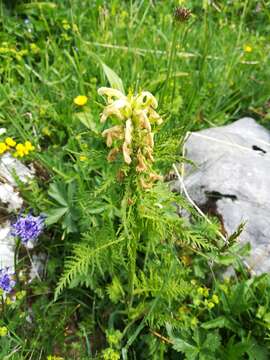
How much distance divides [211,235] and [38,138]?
1249mm

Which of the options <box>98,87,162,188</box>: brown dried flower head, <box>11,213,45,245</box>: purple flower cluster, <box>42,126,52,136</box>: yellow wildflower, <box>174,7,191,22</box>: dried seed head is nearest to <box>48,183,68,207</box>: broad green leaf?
<box>11,213,45,245</box>: purple flower cluster

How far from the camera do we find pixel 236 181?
2.65 meters

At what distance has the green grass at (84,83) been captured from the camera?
91.9 inches

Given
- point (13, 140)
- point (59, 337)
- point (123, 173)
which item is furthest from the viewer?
point (13, 140)

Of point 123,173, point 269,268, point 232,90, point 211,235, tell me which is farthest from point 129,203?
point 232,90

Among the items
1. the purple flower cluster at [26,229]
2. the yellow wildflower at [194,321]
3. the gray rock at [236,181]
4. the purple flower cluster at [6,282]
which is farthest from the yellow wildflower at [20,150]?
the yellow wildflower at [194,321]

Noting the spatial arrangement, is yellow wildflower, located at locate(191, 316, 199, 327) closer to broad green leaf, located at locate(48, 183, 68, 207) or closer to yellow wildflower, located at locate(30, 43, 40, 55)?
broad green leaf, located at locate(48, 183, 68, 207)

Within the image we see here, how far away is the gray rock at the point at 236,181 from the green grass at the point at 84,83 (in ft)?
0.55

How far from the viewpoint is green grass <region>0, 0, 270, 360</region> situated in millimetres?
2334

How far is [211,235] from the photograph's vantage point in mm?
2312

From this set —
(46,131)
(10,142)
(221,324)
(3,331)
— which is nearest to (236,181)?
(221,324)

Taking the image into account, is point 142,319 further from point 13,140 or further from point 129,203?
point 13,140

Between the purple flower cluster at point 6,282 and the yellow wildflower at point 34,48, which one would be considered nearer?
the purple flower cluster at point 6,282

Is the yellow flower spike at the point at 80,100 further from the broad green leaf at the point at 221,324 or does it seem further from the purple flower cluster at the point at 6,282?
the broad green leaf at the point at 221,324
